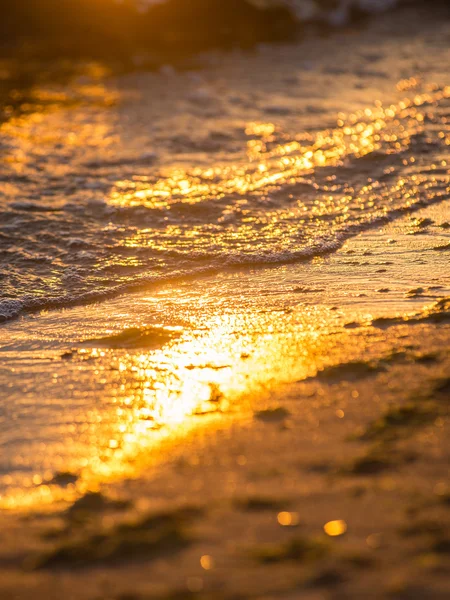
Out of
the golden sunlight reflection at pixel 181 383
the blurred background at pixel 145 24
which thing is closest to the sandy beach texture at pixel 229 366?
the golden sunlight reflection at pixel 181 383

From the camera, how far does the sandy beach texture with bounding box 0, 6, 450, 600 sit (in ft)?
5.64

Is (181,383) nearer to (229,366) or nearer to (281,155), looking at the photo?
(229,366)

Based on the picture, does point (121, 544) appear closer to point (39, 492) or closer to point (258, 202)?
point (39, 492)

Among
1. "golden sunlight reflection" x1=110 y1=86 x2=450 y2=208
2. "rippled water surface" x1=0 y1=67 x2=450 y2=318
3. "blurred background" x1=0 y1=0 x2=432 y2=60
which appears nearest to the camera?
"rippled water surface" x1=0 y1=67 x2=450 y2=318

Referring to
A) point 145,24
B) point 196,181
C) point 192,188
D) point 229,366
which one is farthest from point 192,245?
point 145,24

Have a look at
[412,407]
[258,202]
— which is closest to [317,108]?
[258,202]

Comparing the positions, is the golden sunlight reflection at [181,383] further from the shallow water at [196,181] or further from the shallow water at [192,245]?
the shallow water at [196,181]

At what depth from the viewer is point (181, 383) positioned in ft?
8.32

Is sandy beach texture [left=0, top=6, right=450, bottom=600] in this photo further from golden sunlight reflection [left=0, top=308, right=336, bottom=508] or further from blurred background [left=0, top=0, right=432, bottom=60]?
blurred background [left=0, top=0, right=432, bottom=60]

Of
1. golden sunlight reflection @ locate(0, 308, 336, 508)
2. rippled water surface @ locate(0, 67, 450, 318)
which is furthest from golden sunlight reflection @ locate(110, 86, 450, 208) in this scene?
golden sunlight reflection @ locate(0, 308, 336, 508)

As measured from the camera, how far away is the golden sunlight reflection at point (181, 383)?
6.87 feet

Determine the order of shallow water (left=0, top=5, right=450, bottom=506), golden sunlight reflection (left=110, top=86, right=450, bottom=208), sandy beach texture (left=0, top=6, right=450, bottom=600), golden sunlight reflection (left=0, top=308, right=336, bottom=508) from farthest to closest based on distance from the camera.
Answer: golden sunlight reflection (left=110, top=86, right=450, bottom=208)
shallow water (left=0, top=5, right=450, bottom=506)
golden sunlight reflection (left=0, top=308, right=336, bottom=508)
sandy beach texture (left=0, top=6, right=450, bottom=600)

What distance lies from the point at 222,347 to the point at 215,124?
3.92 meters

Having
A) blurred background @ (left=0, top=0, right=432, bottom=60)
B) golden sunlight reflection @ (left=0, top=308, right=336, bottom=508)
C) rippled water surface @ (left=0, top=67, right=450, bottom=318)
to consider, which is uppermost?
blurred background @ (left=0, top=0, right=432, bottom=60)
